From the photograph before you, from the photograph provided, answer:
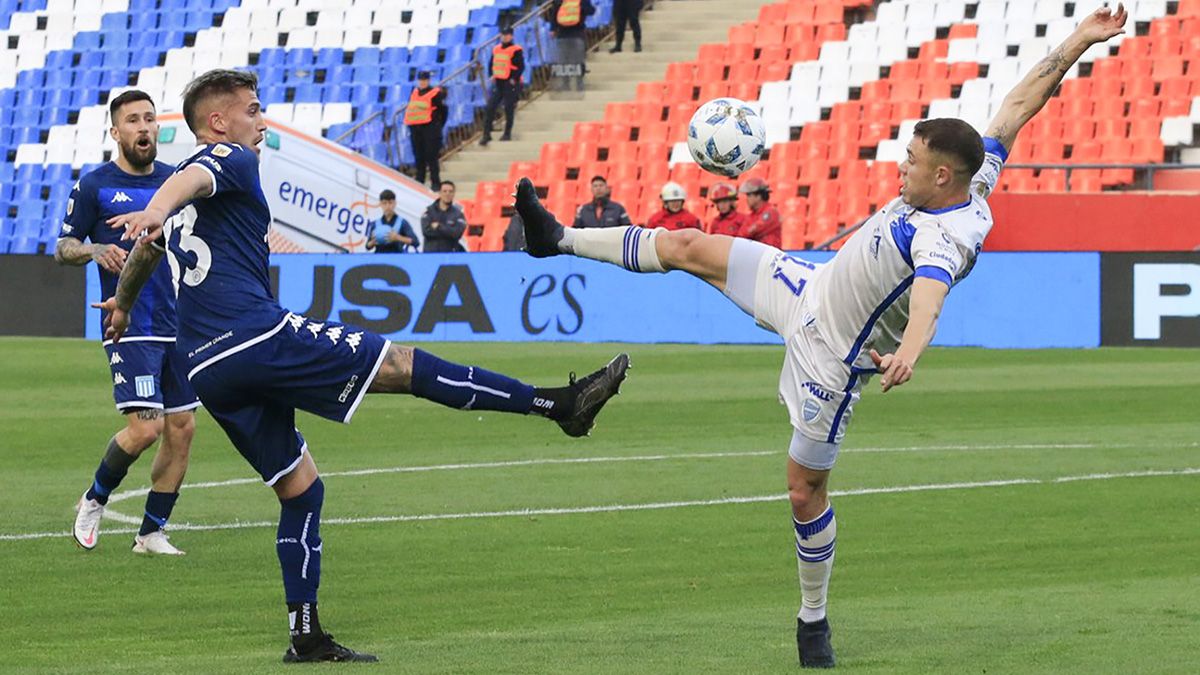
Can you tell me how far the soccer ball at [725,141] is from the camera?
28.3 ft

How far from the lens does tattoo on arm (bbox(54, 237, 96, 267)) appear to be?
9.27m

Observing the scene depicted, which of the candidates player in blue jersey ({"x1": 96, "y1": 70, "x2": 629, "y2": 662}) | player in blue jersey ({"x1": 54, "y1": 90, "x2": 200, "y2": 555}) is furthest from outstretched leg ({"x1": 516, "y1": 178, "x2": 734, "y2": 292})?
player in blue jersey ({"x1": 54, "y1": 90, "x2": 200, "y2": 555})

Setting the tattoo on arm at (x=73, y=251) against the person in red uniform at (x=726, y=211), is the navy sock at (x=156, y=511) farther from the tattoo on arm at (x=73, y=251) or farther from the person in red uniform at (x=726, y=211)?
the person in red uniform at (x=726, y=211)

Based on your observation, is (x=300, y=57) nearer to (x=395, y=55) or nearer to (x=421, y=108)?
(x=395, y=55)

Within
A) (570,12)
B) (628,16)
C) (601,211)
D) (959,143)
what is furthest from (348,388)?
(628,16)

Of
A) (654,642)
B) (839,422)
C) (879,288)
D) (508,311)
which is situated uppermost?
(879,288)

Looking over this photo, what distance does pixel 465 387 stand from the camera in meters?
7.00

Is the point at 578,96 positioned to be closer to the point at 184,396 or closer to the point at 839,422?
the point at 184,396

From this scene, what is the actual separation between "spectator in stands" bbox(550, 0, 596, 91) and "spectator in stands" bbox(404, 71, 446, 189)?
2.43 meters

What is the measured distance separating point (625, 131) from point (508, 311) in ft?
24.9

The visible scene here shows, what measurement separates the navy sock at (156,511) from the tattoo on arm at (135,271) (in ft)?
7.88

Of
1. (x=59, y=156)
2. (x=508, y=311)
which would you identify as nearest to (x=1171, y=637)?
(x=508, y=311)

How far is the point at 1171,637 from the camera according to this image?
23.6 ft

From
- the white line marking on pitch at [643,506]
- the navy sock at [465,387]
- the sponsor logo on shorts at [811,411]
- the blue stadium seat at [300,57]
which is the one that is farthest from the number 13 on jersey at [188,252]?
the blue stadium seat at [300,57]
